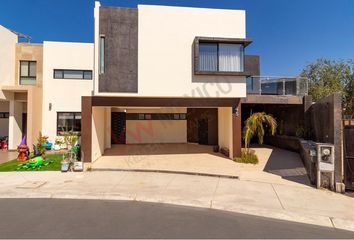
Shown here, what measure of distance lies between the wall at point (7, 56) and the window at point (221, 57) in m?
12.9

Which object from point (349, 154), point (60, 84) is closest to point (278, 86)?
point (349, 154)

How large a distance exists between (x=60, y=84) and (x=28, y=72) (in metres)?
2.51

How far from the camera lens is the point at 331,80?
26.6m

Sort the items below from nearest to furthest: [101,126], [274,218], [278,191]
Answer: [274,218]
[278,191]
[101,126]

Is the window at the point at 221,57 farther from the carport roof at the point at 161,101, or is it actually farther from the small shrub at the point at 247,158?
the small shrub at the point at 247,158

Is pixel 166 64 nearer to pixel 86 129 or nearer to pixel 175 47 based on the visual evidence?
pixel 175 47

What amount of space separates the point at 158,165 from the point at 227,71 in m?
5.69

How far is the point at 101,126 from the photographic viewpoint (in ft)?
47.5

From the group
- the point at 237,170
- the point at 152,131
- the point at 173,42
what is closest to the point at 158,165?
the point at 237,170

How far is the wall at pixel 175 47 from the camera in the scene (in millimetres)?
11680

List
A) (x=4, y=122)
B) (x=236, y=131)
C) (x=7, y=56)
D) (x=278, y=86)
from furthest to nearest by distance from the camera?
1. (x=4, y=122)
2. (x=7, y=56)
3. (x=278, y=86)
4. (x=236, y=131)

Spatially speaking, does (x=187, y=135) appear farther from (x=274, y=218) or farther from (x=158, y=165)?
(x=274, y=218)

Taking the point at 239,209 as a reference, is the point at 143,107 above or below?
above

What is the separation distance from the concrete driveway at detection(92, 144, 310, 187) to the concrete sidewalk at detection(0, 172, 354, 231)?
79 cm
